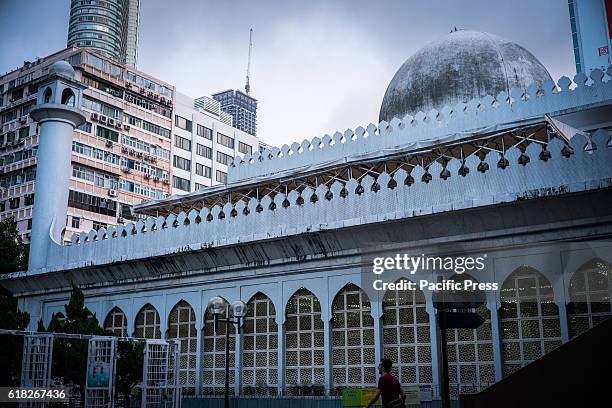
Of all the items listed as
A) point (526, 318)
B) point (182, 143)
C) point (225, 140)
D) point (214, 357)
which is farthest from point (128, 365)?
point (225, 140)

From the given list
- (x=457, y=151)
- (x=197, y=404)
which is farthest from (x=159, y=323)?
(x=457, y=151)

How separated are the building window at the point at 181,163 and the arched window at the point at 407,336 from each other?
44.4m

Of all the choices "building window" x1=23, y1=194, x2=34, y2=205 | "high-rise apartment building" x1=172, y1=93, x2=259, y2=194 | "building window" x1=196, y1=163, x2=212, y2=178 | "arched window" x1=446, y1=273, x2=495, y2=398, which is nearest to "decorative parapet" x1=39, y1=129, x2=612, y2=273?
"arched window" x1=446, y1=273, x2=495, y2=398

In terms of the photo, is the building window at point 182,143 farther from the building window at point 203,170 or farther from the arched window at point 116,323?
the arched window at point 116,323

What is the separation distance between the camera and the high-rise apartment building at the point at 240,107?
175875 millimetres

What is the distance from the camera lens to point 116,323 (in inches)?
750

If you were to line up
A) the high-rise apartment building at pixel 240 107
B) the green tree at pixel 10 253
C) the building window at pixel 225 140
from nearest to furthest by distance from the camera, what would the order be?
the green tree at pixel 10 253 → the building window at pixel 225 140 → the high-rise apartment building at pixel 240 107

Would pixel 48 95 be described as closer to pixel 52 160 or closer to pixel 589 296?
pixel 52 160

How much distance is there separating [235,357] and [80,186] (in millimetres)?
34102

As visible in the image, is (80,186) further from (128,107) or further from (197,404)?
(197,404)

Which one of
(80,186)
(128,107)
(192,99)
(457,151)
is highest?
(192,99)

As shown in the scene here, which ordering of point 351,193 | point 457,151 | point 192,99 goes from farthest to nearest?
point 192,99
point 457,151
point 351,193

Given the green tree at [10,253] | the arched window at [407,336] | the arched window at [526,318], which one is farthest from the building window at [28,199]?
the arched window at [526,318]

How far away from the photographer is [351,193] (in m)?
14.9
